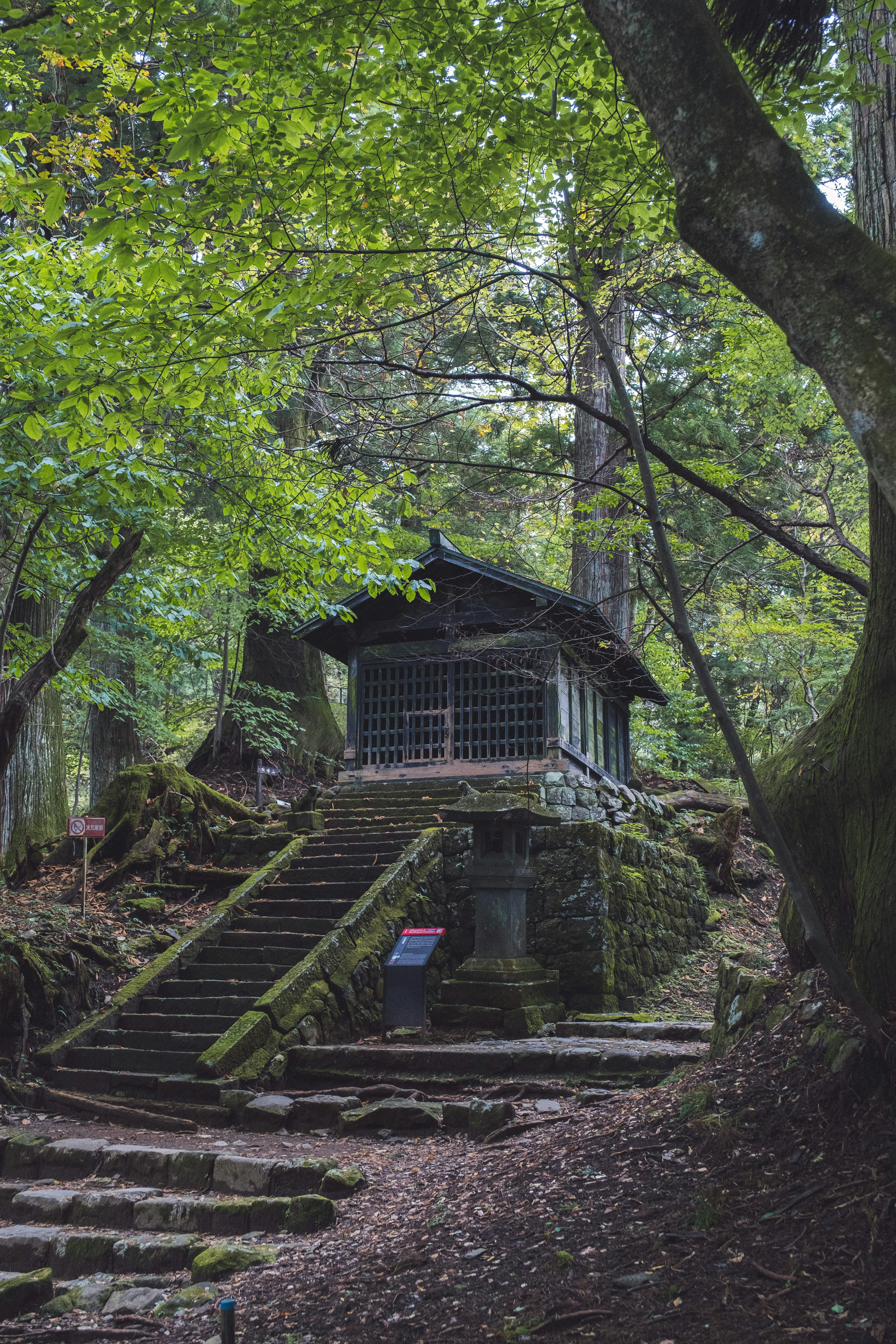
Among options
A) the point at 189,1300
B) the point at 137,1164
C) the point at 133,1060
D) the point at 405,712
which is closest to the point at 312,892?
the point at 133,1060

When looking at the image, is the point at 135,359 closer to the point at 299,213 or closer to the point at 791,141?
the point at 299,213

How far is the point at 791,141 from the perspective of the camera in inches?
262

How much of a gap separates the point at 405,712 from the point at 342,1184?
9435 millimetres

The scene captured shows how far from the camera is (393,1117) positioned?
6938 millimetres

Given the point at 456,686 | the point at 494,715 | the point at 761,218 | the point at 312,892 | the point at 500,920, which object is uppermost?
the point at 761,218

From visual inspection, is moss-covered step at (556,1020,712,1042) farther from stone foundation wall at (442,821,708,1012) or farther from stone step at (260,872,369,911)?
stone step at (260,872,369,911)

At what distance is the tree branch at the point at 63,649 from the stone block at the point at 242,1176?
14.2 ft

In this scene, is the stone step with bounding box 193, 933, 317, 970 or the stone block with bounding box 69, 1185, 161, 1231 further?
the stone step with bounding box 193, 933, 317, 970

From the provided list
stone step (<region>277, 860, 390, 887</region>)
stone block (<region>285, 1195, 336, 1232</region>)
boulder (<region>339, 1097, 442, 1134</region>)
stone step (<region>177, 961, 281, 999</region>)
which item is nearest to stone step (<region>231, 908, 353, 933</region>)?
stone step (<region>277, 860, 390, 887</region>)

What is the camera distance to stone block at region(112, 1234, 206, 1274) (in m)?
4.84

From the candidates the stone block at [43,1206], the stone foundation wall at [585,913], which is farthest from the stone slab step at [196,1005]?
the stone block at [43,1206]

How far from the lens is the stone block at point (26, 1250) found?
16.6 ft

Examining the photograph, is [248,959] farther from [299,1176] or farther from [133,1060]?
[299,1176]

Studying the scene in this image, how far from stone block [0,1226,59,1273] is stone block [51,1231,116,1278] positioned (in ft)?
0.15
